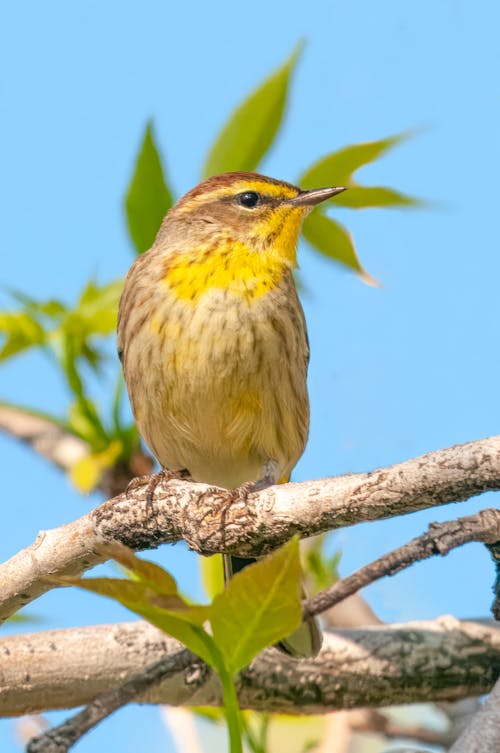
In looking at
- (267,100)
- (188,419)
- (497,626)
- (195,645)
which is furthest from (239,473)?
(195,645)

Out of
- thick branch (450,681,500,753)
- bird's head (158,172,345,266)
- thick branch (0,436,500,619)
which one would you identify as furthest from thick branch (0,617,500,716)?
thick branch (450,681,500,753)

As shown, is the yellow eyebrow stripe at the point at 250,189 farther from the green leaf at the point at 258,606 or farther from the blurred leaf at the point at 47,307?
the green leaf at the point at 258,606

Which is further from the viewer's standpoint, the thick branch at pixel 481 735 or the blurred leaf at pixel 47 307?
the blurred leaf at pixel 47 307

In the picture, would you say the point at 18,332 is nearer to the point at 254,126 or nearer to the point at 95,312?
the point at 95,312

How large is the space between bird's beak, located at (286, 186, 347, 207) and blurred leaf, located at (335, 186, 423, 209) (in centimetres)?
3

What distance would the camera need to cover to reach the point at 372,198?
4367 millimetres

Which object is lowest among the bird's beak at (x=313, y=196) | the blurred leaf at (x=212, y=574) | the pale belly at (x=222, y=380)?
the blurred leaf at (x=212, y=574)

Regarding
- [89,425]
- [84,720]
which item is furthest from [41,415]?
[84,720]

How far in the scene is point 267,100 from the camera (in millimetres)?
4773

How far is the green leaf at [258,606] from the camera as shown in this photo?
1641mm

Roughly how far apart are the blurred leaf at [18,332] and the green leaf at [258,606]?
11.4 ft

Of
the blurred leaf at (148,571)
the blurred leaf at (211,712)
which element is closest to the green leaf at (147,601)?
the blurred leaf at (148,571)

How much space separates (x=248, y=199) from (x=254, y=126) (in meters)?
0.36

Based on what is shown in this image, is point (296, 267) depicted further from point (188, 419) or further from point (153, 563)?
point (153, 563)
